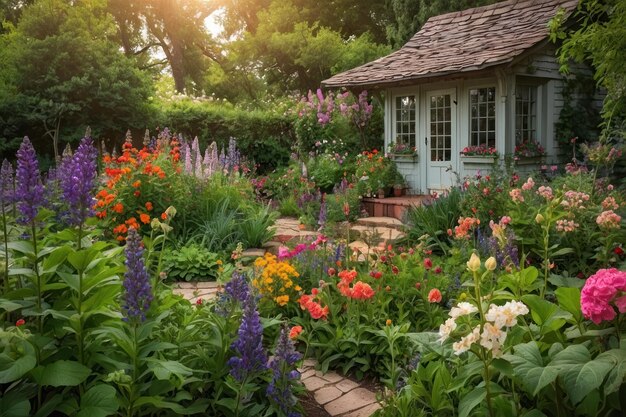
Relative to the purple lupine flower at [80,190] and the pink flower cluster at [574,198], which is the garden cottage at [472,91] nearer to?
the pink flower cluster at [574,198]

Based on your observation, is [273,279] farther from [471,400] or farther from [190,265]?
[471,400]

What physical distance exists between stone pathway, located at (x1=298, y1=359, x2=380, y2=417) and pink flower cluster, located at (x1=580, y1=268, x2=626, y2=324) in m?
1.44

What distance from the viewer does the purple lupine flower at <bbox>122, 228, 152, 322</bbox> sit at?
83.8 inches

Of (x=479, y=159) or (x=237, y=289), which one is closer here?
(x=237, y=289)

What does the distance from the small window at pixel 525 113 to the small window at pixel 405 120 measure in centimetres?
203

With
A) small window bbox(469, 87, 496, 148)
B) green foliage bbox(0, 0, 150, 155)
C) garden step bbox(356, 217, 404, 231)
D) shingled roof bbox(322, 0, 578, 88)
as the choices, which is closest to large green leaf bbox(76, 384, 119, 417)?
garden step bbox(356, 217, 404, 231)

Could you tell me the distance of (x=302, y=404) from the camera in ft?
10.6

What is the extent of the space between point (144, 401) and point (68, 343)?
0.46 meters

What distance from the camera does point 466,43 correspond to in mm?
10680

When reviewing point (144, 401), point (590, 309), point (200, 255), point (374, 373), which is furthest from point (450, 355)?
point (200, 255)

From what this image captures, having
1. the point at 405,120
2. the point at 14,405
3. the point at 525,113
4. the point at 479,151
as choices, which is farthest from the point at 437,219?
the point at 14,405

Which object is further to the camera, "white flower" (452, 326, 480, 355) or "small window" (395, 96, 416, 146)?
"small window" (395, 96, 416, 146)

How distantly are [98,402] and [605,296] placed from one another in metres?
1.84

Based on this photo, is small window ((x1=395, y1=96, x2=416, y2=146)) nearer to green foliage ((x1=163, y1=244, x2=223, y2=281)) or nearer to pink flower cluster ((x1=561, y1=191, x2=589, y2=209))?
green foliage ((x1=163, y1=244, x2=223, y2=281))
